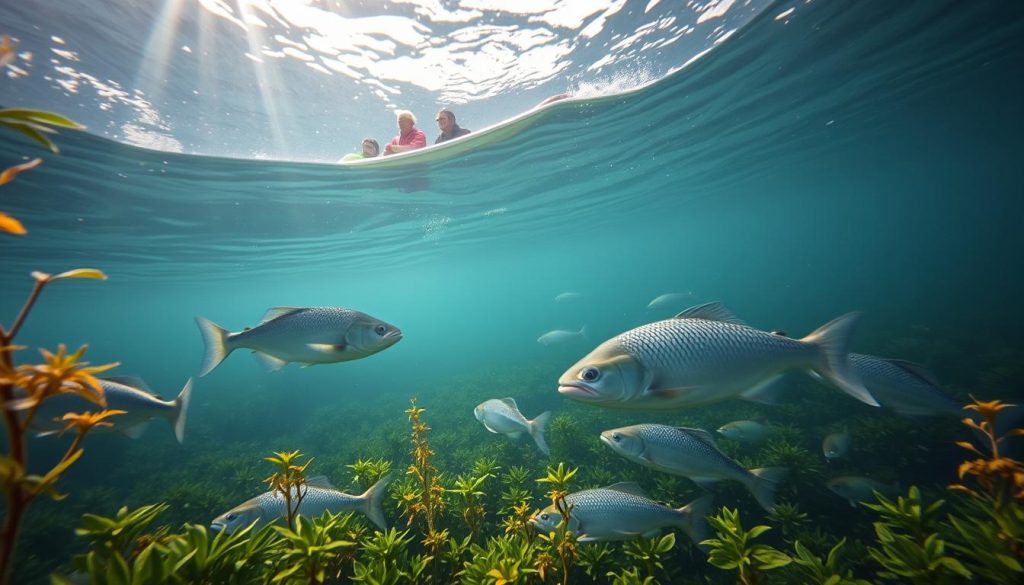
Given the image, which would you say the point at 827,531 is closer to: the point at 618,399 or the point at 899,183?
the point at 618,399

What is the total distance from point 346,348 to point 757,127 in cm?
2242

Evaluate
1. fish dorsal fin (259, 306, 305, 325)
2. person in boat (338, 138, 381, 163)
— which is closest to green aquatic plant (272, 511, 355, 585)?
fish dorsal fin (259, 306, 305, 325)

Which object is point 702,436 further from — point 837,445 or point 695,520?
point 837,445

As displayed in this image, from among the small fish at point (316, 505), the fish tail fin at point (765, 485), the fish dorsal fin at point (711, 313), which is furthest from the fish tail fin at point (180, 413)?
the fish tail fin at point (765, 485)

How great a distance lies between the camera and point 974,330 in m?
16.9

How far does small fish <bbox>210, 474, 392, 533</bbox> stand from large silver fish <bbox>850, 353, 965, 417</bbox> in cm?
641

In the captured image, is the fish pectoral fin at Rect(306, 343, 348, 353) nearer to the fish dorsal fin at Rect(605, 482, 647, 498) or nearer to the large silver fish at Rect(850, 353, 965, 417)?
the fish dorsal fin at Rect(605, 482, 647, 498)

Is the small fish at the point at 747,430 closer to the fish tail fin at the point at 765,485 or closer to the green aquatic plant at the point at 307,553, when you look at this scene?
the fish tail fin at the point at 765,485

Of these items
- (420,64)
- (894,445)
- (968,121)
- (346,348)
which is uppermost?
(420,64)

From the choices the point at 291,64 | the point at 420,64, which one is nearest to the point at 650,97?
the point at 420,64

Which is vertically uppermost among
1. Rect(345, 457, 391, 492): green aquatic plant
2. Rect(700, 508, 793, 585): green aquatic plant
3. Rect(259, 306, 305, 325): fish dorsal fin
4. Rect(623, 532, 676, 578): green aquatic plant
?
Rect(259, 306, 305, 325): fish dorsal fin

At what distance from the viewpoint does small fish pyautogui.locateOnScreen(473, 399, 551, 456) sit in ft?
23.7

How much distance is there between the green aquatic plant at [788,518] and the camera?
207 inches

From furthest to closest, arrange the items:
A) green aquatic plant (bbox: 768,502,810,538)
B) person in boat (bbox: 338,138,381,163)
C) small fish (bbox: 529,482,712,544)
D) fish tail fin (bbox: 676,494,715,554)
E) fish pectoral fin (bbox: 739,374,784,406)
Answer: person in boat (bbox: 338,138,381,163), green aquatic plant (bbox: 768,502,810,538), fish tail fin (bbox: 676,494,715,554), small fish (bbox: 529,482,712,544), fish pectoral fin (bbox: 739,374,784,406)
